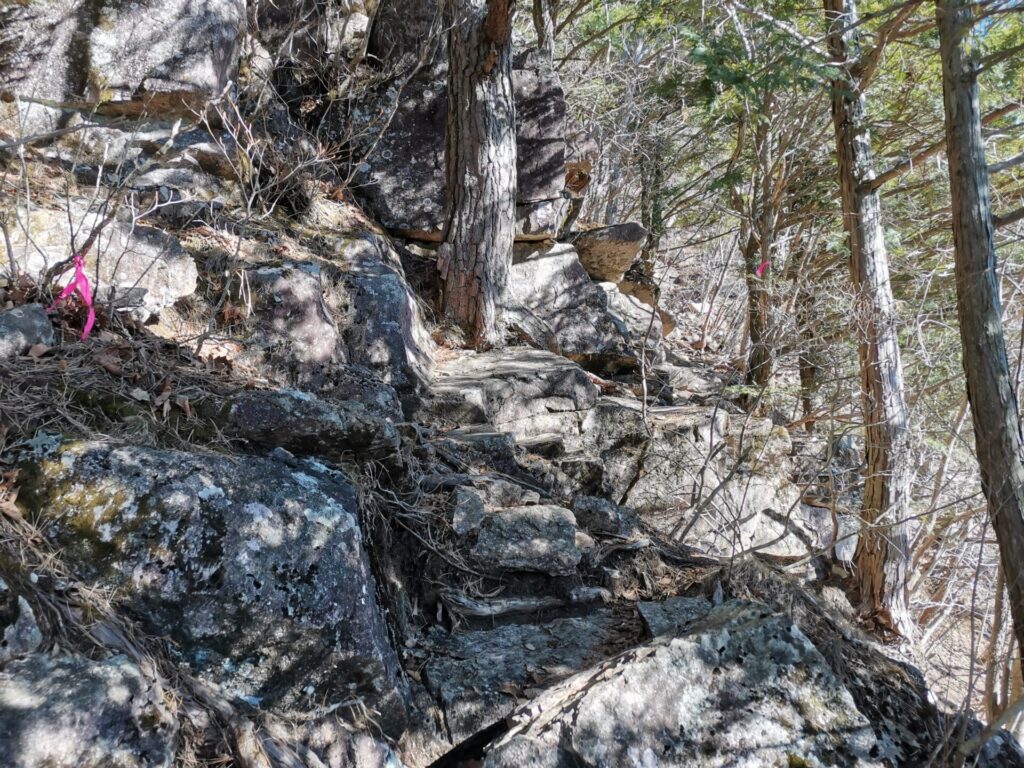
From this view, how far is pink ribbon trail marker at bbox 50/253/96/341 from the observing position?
342 centimetres

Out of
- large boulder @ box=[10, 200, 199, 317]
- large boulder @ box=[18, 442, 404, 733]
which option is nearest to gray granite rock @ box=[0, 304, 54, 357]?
large boulder @ box=[10, 200, 199, 317]

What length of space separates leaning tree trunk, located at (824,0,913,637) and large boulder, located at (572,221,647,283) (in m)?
3.08

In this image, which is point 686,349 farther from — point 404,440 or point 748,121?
point 404,440

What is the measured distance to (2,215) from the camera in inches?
148

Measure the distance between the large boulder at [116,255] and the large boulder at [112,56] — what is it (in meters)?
1.31

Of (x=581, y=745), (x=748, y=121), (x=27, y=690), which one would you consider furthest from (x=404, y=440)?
(x=748, y=121)

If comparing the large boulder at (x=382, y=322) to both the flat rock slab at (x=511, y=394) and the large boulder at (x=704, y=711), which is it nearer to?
the flat rock slab at (x=511, y=394)

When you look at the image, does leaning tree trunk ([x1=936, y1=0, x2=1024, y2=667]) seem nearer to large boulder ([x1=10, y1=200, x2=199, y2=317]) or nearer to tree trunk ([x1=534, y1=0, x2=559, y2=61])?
large boulder ([x1=10, y1=200, x2=199, y2=317])

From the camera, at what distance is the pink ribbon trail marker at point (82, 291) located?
11.2ft

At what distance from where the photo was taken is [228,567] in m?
2.65

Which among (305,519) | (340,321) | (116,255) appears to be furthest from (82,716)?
(340,321)

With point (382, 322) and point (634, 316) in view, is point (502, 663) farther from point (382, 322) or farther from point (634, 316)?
point (634, 316)

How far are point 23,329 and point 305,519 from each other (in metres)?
1.53

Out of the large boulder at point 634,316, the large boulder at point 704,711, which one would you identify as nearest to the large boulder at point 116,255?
the large boulder at point 704,711
